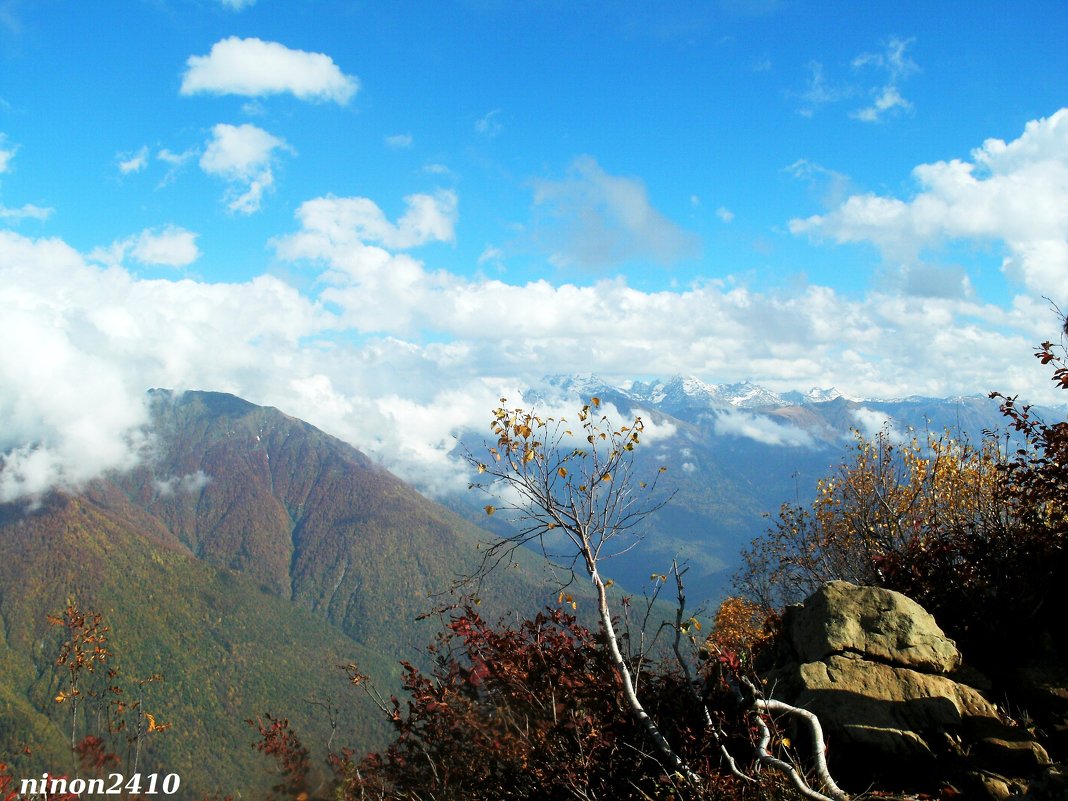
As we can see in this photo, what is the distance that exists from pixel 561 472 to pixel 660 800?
5129 millimetres

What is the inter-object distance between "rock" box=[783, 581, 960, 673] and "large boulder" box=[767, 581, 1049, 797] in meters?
0.02

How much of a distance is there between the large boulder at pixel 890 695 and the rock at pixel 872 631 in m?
0.02

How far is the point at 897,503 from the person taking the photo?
87.1 feet

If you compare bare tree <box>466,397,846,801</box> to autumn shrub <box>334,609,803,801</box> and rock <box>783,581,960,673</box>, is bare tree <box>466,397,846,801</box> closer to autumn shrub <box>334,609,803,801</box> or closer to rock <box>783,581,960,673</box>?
autumn shrub <box>334,609,803,801</box>

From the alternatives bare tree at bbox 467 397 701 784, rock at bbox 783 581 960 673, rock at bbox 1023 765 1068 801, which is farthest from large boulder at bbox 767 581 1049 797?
bare tree at bbox 467 397 701 784

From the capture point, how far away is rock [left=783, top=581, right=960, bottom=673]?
11.9 metres

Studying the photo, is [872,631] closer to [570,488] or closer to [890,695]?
[890,695]

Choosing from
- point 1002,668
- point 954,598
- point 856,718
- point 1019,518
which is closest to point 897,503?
point 1019,518

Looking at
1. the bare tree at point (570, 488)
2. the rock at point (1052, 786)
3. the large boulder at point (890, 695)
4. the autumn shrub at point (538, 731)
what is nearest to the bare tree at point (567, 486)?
the bare tree at point (570, 488)

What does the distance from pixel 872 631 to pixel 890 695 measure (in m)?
1.67

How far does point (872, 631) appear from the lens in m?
12.4

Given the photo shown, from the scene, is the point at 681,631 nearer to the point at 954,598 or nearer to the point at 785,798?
the point at 785,798

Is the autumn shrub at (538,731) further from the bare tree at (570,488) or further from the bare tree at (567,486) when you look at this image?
the bare tree at (567,486)

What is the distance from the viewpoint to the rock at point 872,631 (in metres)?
11.9
